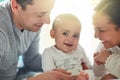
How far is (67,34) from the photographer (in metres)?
0.80

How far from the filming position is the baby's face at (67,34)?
2.61 feet

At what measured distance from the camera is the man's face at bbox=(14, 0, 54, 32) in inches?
32.3

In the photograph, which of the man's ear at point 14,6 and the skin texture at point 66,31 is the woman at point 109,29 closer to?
the skin texture at point 66,31

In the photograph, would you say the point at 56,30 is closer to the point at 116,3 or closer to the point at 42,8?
the point at 42,8

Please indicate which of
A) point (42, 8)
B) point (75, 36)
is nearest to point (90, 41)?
point (75, 36)

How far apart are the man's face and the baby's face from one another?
0.16 ft

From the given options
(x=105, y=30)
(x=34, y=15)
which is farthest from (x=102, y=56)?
(x=34, y=15)

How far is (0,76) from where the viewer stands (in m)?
0.89

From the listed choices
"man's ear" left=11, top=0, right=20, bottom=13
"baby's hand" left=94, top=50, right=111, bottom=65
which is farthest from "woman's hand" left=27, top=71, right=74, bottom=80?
"man's ear" left=11, top=0, right=20, bottom=13

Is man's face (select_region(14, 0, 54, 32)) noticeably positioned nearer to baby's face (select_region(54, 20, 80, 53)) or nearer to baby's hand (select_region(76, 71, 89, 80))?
baby's face (select_region(54, 20, 80, 53))

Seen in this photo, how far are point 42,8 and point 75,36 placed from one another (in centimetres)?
13

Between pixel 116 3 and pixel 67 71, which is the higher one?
pixel 116 3

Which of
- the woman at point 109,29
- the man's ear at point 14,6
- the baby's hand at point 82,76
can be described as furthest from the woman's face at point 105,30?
the man's ear at point 14,6

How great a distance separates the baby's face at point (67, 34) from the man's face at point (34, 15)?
0.05 m
